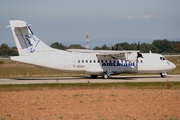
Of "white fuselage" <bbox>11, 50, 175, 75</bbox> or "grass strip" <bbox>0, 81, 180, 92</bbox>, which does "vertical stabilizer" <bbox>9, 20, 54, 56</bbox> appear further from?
"grass strip" <bbox>0, 81, 180, 92</bbox>

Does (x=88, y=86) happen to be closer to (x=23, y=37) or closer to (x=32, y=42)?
(x=32, y=42)

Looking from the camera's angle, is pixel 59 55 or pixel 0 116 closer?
pixel 0 116

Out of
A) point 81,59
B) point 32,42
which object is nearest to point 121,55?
point 81,59

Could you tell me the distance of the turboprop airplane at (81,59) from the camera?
114 feet

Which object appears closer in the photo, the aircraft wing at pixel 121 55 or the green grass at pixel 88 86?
the green grass at pixel 88 86

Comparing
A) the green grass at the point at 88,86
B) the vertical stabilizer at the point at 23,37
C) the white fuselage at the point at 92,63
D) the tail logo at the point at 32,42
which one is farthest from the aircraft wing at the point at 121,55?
the vertical stabilizer at the point at 23,37

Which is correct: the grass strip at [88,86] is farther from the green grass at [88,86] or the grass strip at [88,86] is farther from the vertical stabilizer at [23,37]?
the vertical stabilizer at [23,37]

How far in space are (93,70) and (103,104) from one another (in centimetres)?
1765

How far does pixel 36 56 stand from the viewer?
34906 millimetres

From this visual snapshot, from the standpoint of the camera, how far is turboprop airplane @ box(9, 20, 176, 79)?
3472 cm

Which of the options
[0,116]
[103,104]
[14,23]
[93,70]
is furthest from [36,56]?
[0,116]

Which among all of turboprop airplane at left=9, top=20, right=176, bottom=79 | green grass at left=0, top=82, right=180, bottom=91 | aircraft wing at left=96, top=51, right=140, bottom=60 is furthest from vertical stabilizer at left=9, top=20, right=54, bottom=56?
aircraft wing at left=96, top=51, right=140, bottom=60

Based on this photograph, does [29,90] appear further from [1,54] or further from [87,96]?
[1,54]

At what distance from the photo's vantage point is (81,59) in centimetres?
3725
